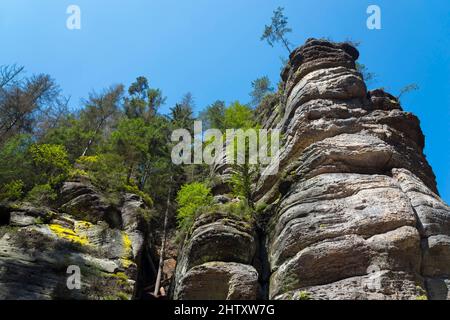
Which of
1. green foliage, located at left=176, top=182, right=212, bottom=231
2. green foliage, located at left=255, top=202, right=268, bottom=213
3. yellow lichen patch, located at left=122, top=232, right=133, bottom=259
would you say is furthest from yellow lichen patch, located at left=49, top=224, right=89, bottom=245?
green foliage, located at left=255, top=202, right=268, bottom=213

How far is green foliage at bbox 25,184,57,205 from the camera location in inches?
877

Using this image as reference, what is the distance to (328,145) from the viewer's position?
61.2 ft

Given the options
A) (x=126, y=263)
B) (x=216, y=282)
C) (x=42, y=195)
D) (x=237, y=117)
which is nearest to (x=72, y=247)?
(x=126, y=263)

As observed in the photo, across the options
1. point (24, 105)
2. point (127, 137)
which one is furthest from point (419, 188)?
point (24, 105)

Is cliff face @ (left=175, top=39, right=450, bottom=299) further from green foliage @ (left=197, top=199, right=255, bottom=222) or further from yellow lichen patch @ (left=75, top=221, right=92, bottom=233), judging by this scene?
yellow lichen patch @ (left=75, top=221, right=92, bottom=233)

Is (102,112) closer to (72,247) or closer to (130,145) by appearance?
(130,145)

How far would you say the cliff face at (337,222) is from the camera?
13.7 m

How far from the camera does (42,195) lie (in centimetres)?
2267

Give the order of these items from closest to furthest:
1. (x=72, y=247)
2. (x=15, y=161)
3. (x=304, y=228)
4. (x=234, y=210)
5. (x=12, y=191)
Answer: (x=304, y=228)
(x=72, y=247)
(x=234, y=210)
(x=12, y=191)
(x=15, y=161)

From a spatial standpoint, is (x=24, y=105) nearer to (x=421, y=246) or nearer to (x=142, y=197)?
(x=142, y=197)

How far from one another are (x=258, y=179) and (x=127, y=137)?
34.3 ft

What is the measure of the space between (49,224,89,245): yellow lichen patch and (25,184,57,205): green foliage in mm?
3285

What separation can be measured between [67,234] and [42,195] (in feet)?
15.0

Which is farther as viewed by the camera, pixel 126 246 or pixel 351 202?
pixel 126 246
